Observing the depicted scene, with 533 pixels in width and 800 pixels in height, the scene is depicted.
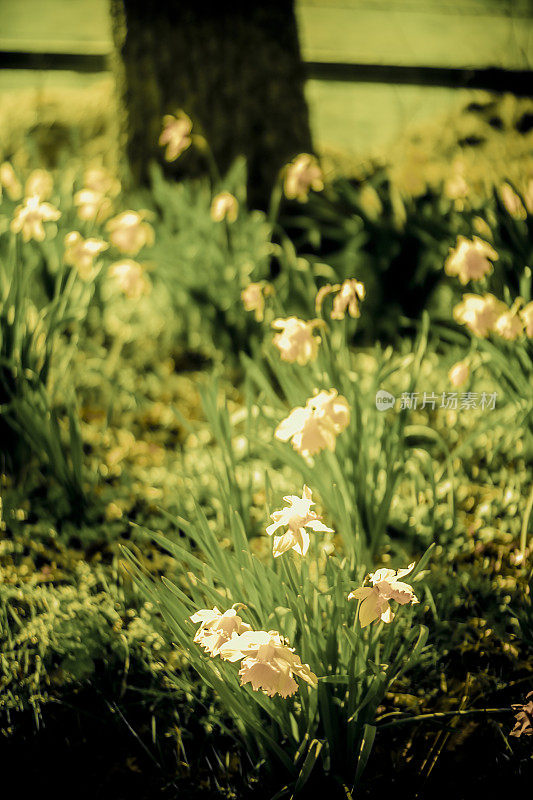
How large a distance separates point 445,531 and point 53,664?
88cm

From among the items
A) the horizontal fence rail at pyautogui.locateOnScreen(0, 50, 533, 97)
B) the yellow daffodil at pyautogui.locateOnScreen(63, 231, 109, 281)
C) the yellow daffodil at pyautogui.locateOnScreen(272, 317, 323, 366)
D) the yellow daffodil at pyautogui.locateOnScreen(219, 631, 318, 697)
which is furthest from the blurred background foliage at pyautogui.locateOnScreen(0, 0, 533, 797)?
the horizontal fence rail at pyautogui.locateOnScreen(0, 50, 533, 97)

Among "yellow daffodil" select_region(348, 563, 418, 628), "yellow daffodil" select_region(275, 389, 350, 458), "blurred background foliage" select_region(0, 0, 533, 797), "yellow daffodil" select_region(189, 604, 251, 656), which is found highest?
"yellow daffodil" select_region(275, 389, 350, 458)

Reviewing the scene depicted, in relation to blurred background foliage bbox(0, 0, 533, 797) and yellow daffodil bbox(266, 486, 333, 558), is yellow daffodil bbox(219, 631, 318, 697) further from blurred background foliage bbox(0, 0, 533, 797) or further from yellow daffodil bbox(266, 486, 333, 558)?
blurred background foliage bbox(0, 0, 533, 797)

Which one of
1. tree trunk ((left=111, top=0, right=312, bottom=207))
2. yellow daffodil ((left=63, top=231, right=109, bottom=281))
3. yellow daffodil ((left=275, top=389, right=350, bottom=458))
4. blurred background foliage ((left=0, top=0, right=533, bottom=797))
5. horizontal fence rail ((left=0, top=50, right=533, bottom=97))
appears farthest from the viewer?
horizontal fence rail ((left=0, top=50, right=533, bottom=97))

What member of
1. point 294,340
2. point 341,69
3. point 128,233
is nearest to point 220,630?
point 294,340

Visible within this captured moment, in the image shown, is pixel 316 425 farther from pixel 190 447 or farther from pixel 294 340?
pixel 190 447

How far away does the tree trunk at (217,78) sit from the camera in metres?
2.52

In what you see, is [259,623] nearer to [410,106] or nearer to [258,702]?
[258,702]

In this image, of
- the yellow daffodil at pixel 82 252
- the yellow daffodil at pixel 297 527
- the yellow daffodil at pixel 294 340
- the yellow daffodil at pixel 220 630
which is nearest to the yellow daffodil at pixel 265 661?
the yellow daffodil at pixel 220 630

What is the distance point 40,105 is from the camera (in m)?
3.72

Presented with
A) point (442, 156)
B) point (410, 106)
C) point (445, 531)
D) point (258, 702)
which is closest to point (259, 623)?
point (258, 702)

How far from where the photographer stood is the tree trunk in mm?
2523

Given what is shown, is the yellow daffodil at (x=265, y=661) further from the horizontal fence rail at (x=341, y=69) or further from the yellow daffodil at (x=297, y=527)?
the horizontal fence rail at (x=341, y=69)

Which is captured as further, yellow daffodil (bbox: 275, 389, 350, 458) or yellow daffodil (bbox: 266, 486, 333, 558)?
yellow daffodil (bbox: 275, 389, 350, 458)
